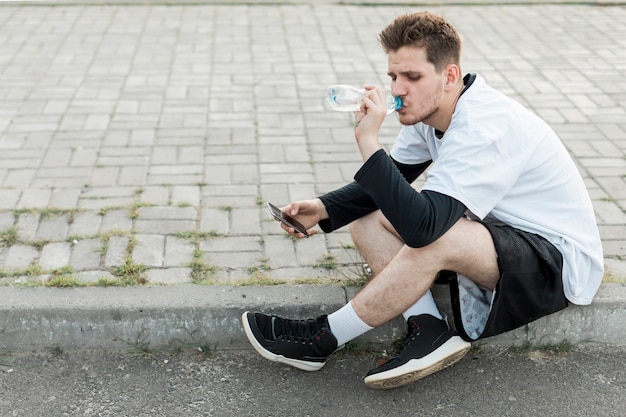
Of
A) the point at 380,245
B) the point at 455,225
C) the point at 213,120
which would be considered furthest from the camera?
the point at 213,120

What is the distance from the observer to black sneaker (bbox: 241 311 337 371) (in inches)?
121

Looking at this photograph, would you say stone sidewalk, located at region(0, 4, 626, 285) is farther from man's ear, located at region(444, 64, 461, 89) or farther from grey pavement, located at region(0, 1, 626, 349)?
man's ear, located at region(444, 64, 461, 89)

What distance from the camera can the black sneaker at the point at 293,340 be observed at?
3.08 m

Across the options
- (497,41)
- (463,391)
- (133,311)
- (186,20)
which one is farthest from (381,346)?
(186,20)

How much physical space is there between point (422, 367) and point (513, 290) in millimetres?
434

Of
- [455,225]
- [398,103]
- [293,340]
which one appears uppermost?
[398,103]

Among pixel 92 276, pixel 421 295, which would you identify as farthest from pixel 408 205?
pixel 92 276

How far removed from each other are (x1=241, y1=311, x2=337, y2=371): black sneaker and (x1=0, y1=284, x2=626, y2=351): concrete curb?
168 millimetres

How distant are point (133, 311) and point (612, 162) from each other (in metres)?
3.02

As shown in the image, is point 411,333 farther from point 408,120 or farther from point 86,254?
point 86,254

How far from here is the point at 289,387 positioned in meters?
3.08

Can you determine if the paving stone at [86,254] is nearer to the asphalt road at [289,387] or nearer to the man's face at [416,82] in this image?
the asphalt road at [289,387]

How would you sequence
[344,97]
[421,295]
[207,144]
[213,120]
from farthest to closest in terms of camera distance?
[213,120]
[207,144]
[344,97]
[421,295]

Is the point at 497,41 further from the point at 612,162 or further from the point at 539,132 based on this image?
the point at 539,132
